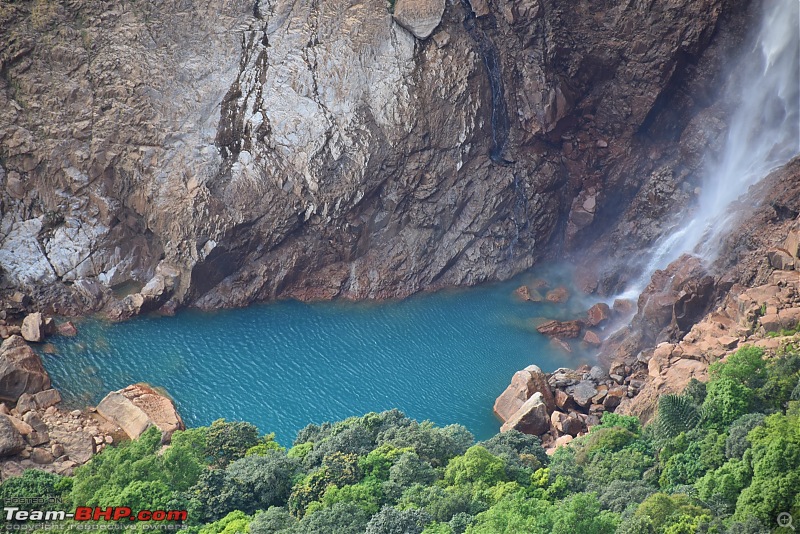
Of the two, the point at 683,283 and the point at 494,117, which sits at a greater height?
the point at 494,117

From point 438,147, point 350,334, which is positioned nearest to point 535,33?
point 438,147

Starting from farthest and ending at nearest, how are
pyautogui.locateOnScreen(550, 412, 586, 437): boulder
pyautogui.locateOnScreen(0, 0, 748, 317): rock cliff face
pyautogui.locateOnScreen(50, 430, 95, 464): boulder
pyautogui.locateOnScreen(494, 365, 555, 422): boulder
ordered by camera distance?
pyautogui.locateOnScreen(0, 0, 748, 317): rock cliff face, pyautogui.locateOnScreen(494, 365, 555, 422): boulder, pyautogui.locateOnScreen(550, 412, 586, 437): boulder, pyautogui.locateOnScreen(50, 430, 95, 464): boulder

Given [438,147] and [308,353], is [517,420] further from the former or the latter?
[438,147]

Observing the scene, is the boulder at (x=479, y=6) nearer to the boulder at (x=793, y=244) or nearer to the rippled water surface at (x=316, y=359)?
the rippled water surface at (x=316, y=359)

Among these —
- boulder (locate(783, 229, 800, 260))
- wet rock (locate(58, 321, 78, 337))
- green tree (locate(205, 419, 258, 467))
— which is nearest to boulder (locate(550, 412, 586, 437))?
boulder (locate(783, 229, 800, 260))

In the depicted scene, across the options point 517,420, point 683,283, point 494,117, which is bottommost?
point 517,420

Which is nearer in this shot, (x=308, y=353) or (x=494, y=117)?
(x=308, y=353)

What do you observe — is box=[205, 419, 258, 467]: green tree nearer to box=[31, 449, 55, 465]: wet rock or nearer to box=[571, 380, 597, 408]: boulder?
box=[31, 449, 55, 465]: wet rock
